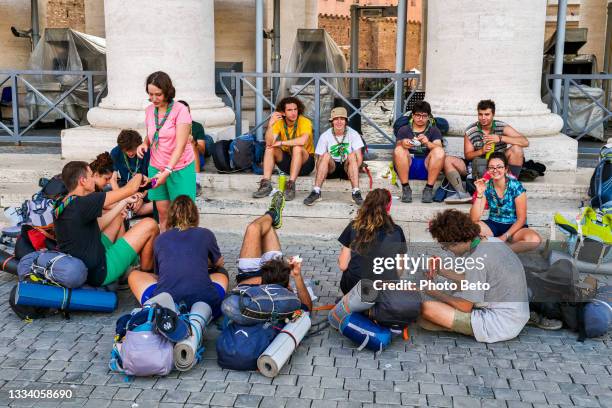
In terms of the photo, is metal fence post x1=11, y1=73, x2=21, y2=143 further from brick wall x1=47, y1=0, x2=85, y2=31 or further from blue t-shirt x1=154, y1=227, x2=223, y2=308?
brick wall x1=47, y1=0, x2=85, y2=31

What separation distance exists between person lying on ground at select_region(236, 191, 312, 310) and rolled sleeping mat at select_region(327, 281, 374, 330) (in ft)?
0.91

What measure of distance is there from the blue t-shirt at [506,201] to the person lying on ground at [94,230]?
9.59 feet

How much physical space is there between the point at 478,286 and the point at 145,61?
568 centimetres

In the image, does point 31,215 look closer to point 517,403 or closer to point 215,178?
point 215,178

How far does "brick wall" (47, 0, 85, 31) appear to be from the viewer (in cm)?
2592

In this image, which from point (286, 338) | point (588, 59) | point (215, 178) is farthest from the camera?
point (588, 59)

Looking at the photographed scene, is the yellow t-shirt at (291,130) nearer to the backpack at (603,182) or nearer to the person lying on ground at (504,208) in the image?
the person lying on ground at (504,208)

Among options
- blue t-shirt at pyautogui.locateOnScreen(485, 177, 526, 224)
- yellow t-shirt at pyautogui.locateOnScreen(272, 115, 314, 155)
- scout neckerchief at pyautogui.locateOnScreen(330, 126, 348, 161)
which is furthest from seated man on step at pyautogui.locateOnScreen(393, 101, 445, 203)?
blue t-shirt at pyautogui.locateOnScreen(485, 177, 526, 224)

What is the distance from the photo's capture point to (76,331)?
5.43 metres

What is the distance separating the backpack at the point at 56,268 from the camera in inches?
217

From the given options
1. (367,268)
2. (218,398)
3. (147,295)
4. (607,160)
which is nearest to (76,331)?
(147,295)

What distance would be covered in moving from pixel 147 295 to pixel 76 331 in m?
0.56

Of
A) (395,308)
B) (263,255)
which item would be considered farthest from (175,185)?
(395,308)

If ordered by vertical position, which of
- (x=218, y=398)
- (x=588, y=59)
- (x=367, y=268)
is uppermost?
(x=588, y=59)
